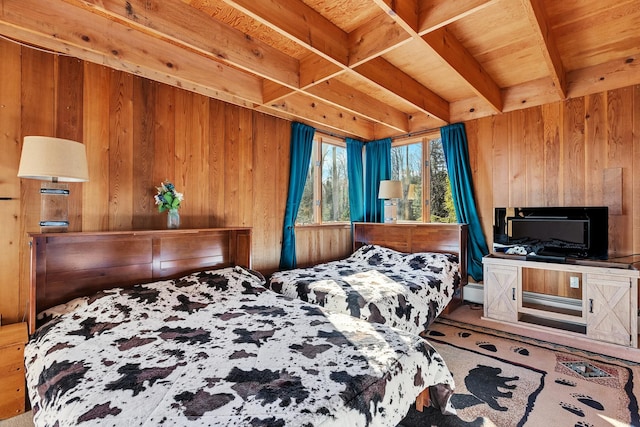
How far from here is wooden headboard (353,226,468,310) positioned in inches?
141

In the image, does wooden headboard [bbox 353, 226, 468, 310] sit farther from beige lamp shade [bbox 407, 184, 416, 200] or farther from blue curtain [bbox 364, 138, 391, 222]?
beige lamp shade [bbox 407, 184, 416, 200]

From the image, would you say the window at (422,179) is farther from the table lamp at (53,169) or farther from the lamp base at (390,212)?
the table lamp at (53,169)

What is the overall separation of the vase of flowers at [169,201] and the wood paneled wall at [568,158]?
347 centimetres

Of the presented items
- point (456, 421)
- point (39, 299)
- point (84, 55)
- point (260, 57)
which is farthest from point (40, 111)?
point (456, 421)

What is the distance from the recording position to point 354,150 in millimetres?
4602

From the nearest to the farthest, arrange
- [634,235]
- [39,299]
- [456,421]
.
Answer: [456,421] → [39,299] → [634,235]

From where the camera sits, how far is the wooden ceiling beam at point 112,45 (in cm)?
185

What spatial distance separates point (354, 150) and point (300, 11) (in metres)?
2.73

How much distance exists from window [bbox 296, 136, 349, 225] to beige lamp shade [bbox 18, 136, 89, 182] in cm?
249

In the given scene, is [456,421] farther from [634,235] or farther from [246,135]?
[246,135]

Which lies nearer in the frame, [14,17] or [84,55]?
[14,17]

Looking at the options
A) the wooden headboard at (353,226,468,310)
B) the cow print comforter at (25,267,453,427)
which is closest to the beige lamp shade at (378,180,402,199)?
the wooden headboard at (353,226,468,310)

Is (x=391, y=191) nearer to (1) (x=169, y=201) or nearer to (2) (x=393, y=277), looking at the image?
(2) (x=393, y=277)

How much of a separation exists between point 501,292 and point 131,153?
3.80 meters
